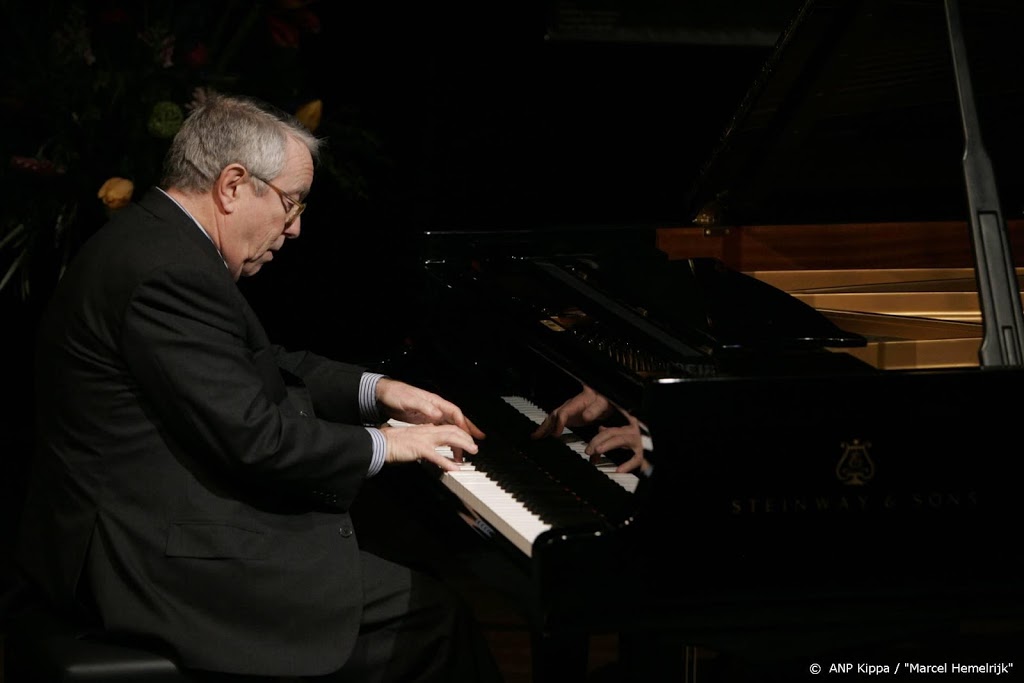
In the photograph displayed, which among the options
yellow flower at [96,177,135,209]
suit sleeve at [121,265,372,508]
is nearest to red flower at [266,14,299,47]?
yellow flower at [96,177,135,209]

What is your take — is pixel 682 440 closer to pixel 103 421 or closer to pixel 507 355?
pixel 507 355

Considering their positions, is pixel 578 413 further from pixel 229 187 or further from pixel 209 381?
pixel 229 187

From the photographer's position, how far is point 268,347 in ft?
7.49

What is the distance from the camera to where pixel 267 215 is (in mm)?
2252

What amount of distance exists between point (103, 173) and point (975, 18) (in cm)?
208

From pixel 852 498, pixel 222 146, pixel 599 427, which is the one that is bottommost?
pixel 852 498

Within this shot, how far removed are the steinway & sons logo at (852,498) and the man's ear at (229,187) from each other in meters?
1.05

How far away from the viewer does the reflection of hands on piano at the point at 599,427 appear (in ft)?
6.21

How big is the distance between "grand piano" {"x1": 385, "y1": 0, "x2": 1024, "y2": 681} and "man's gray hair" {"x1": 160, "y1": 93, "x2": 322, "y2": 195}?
57 centimetres

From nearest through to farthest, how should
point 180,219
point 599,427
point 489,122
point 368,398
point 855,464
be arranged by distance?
point 855,464 < point 599,427 < point 180,219 < point 368,398 < point 489,122

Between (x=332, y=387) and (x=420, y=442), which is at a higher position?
(x=332, y=387)

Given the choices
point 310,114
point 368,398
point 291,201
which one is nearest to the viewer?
point 291,201

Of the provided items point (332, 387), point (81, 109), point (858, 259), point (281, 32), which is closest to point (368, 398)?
point (332, 387)

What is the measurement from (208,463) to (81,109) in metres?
1.30
